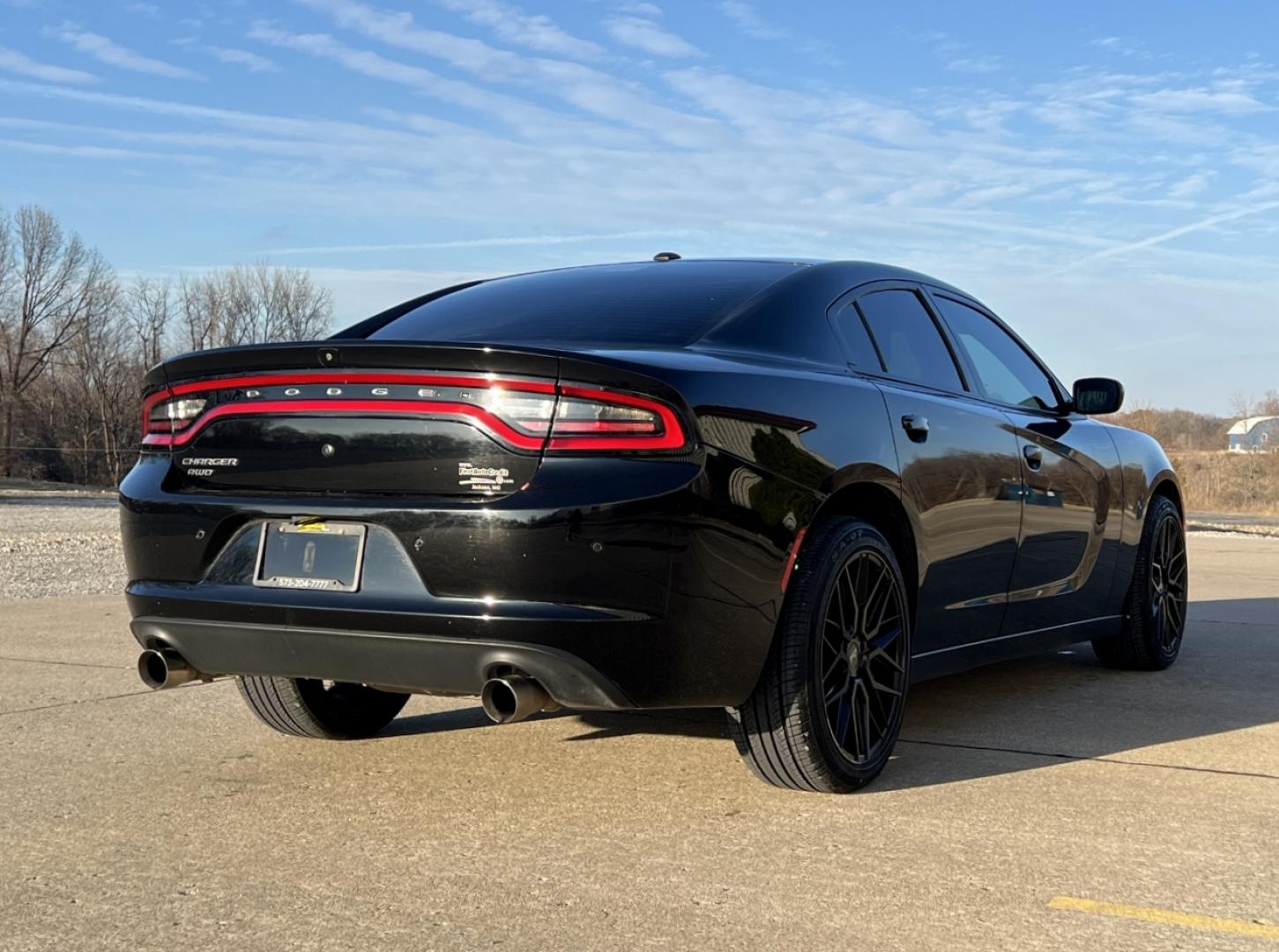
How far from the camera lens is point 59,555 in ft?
44.3

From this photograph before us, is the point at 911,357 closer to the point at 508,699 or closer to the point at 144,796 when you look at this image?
the point at 508,699

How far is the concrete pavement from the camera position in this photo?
2.86 m

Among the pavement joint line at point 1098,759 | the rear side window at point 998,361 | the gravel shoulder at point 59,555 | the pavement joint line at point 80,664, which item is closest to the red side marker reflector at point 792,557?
the pavement joint line at point 1098,759

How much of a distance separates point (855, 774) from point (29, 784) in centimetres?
234

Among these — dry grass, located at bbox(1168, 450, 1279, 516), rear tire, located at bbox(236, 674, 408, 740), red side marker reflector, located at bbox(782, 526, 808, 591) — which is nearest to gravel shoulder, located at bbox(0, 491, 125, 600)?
rear tire, located at bbox(236, 674, 408, 740)

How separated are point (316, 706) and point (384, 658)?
4.15ft

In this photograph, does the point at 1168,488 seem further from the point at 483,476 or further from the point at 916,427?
the point at 483,476

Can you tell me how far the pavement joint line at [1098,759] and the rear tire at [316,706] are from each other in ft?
5.83

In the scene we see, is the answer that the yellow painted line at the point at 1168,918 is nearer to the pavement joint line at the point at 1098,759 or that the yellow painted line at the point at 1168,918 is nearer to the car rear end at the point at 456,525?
the car rear end at the point at 456,525

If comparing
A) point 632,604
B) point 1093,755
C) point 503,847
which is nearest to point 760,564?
point 632,604

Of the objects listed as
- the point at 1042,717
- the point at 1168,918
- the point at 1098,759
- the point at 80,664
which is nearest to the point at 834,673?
the point at 1098,759

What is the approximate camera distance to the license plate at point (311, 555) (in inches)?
138

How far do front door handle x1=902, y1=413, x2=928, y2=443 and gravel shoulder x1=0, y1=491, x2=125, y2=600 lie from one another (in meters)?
7.29

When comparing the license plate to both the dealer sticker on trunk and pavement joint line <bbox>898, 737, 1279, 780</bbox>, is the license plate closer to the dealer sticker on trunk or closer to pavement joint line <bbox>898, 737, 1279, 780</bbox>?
the dealer sticker on trunk
